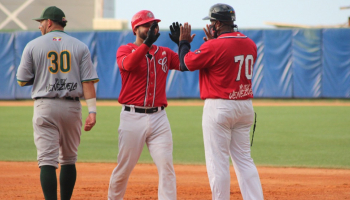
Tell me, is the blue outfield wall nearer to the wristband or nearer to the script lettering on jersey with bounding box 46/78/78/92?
the wristband

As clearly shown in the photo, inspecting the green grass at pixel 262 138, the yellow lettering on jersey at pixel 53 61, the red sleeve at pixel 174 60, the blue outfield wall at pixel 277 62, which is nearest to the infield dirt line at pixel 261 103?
the blue outfield wall at pixel 277 62

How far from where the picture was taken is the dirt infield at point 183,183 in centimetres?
570

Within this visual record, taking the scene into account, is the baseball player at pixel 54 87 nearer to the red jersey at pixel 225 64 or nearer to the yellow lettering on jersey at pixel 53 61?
the yellow lettering on jersey at pixel 53 61

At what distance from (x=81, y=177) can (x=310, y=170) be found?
3.49 meters

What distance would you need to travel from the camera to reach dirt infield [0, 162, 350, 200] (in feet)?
18.7

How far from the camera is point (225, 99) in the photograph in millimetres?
4309

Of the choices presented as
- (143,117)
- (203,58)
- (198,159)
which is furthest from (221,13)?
(198,159)

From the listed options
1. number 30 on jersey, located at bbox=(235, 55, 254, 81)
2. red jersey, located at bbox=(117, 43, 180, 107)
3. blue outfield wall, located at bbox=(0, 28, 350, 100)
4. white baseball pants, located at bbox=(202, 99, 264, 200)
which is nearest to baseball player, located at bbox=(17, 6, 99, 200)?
red jersey, located at bbox=(117, 43, 180, 107)

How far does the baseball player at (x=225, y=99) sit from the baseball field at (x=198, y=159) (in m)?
1.35

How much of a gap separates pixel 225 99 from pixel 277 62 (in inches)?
579

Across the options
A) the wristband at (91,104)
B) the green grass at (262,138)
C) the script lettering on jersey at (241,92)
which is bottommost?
the green grass at (262,138)

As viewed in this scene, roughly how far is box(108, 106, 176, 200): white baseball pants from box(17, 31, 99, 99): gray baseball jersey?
1.91 feet

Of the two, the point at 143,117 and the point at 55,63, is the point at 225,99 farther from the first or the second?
the point at 55,63

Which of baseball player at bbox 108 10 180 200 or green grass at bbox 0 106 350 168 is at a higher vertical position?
baseball player at bbox 108 10 180 200
